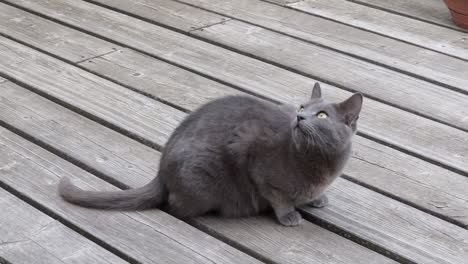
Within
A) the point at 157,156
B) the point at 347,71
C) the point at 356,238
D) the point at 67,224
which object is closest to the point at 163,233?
the point at 67,224

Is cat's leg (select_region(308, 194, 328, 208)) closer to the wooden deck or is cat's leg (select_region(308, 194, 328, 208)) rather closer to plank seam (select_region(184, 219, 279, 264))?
the wooden deck

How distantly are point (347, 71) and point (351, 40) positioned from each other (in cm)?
32

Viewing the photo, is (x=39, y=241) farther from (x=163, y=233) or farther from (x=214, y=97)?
(x=214, y=97)

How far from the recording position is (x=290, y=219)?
6.52 feet

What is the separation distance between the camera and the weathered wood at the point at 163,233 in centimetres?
187

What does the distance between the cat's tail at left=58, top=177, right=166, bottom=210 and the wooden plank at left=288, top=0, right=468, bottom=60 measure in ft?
5.19

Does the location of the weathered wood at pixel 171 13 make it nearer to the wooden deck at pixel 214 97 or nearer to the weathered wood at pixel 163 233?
the wooden deck at pixel 214 97

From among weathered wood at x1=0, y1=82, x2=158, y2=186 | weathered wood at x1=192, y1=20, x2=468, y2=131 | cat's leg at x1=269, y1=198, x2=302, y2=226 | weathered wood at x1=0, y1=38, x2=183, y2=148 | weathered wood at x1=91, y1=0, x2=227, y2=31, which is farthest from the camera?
weathered wood at x1=91, y1=0, x2=227, y2=31

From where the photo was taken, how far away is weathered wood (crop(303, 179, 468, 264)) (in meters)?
1.90

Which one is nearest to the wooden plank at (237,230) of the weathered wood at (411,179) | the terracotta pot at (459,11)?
the weathered wood at (411,179)

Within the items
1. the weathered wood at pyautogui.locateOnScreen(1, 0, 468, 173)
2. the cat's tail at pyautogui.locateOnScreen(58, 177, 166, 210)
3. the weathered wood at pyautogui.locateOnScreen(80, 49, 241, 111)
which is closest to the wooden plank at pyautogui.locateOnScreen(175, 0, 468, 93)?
the weathered wood at pyautogui.locateOnScreen(1, 0, 468, 173)

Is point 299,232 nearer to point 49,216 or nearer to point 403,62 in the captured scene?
point 49,216

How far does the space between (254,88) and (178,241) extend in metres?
0.96

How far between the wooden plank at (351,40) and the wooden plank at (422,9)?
33cm
